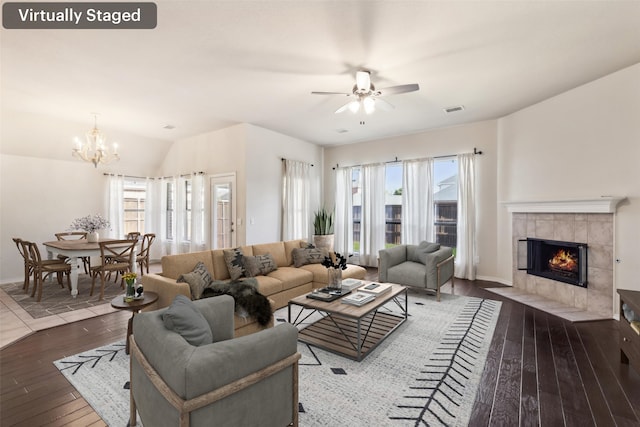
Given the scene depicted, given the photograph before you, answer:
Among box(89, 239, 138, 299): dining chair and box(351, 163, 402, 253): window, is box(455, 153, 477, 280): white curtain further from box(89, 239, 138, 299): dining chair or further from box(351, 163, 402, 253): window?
box(89, 239, 138, 299): dining chair

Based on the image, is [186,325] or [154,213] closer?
[186,325]

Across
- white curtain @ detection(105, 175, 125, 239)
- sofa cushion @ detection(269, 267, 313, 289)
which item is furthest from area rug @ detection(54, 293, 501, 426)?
white curtain @ detection(105, 175, 125, 239)

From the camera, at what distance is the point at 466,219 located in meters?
5.76

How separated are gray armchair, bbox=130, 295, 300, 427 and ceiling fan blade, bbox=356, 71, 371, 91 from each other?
282 cm

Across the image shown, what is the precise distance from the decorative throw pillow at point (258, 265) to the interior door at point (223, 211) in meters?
1.93

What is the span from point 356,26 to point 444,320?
3463mm

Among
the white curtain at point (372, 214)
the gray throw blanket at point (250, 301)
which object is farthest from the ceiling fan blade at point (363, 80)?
the white curtain at point (372, 214)

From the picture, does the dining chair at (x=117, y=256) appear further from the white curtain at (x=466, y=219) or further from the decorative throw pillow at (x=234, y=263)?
the white curtain at (x=466, y=219)

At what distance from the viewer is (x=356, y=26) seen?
2.67 metres

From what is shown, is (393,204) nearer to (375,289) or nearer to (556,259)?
(556,259)

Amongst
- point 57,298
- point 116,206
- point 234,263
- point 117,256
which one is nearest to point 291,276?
point 234,263

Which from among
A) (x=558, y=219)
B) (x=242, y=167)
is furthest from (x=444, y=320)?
(x=242, y=167)

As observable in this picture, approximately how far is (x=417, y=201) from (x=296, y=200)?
275 cm

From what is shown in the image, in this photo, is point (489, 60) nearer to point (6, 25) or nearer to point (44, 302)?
point (6, 25)
